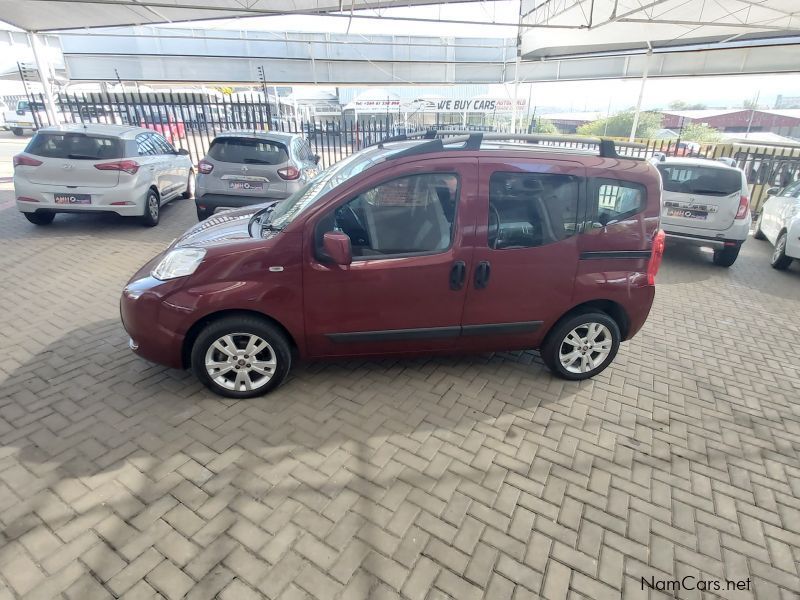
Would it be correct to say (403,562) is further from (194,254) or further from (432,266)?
(194,254)

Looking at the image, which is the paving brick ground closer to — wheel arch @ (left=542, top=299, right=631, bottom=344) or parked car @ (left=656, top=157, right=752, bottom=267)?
wheel arch @ (left=542, top=299, right=631, bottom=344)


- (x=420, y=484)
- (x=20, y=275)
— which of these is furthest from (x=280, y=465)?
(x=20, y=275)

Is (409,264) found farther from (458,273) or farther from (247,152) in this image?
(247,152)

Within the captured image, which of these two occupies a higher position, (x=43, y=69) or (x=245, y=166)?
(x=43, y=69)

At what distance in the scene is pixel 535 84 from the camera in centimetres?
2059

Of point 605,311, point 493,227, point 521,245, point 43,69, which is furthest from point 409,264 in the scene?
point 43,69

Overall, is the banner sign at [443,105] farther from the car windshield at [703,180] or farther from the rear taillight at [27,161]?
the rear taillight at [27,161]

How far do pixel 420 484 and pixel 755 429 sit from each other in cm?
261

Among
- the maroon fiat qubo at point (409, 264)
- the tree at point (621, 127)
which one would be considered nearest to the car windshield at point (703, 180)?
the maroon fiat qubo at point (409, 264)

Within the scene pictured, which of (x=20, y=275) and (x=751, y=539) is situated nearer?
(x=751, y=539)

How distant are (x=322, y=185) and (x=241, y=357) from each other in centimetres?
145

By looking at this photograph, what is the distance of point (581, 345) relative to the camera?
12.2 ft

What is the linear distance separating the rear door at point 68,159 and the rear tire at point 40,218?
882mm

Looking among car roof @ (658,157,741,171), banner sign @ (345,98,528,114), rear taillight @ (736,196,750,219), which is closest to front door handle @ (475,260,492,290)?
rear taillight @ (736,196,750,219)
